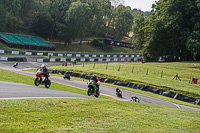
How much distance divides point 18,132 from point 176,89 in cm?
2915

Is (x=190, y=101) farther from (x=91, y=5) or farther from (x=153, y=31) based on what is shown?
(x=91, y=5)

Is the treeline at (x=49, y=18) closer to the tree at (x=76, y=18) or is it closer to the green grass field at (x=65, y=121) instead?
the tree at (x=76, y=18)

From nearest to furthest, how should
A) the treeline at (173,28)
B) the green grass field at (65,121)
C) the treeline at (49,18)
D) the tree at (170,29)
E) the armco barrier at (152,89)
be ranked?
the green grass field at (65,121)
the armco barrier at (152,89)
the treeline at (173,28)
the tree at (170,29)
the treeline at (49,18)

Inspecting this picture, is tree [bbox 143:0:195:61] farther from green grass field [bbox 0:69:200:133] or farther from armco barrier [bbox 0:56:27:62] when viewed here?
green grass field [bbox 0:69:200:133]

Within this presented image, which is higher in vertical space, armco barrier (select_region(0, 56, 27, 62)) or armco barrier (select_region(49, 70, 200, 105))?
armco barrier (select_region(0, 56, 27, 62))

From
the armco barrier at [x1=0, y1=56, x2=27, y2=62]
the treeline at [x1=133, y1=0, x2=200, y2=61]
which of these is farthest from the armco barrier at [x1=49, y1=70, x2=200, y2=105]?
the treeline at [x1=133, y1=0, x2=200, y2=61]

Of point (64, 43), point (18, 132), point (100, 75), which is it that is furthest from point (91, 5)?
point (18, 132)

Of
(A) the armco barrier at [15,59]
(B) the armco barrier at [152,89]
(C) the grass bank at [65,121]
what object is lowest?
(B) the armco barrier at [152,89]

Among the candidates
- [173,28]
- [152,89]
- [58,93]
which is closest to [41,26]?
[173,28]

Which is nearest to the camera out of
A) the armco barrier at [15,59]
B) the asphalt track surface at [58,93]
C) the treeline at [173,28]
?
the asphalt track surface at [58,93]

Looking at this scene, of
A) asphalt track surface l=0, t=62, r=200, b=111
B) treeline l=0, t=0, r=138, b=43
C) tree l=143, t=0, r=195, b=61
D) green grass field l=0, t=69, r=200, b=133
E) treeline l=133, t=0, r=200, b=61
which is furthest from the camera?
treeline l=0, t=0, r=138, b=43

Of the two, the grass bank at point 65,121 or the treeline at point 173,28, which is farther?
the treeline at point 173,28

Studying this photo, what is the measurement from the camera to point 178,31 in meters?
62.9

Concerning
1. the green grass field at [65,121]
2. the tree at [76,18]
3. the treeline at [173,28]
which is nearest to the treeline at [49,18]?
the tree at [76,18]
